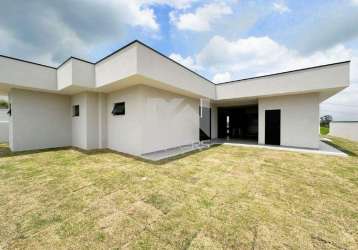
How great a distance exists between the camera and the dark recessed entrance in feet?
41.1

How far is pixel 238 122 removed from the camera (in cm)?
1372

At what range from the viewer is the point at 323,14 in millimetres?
5426

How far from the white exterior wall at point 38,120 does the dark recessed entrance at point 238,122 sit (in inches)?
424

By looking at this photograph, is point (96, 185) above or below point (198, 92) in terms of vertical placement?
below

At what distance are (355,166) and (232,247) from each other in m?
5.99

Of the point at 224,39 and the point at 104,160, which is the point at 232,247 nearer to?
the point at 104,160

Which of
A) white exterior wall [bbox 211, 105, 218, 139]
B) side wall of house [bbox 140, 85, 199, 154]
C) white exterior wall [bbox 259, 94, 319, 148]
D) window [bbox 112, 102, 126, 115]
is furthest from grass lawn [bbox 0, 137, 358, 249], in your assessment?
white exterior wall [bbox 211, 105, 218, 139]

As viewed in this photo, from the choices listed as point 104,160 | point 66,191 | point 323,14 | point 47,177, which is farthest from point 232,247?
point 323,14

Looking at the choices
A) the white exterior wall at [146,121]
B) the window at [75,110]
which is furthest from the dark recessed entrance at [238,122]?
the window at [75,110]

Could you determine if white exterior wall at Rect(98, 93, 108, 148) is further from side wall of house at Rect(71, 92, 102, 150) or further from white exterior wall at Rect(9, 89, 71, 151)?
white exterior wall at Rect(9, 89, 71, 151)

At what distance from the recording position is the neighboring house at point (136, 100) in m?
5.82

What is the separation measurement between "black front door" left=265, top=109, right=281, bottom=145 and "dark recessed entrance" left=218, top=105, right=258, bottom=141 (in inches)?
152

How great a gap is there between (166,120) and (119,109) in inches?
87.2

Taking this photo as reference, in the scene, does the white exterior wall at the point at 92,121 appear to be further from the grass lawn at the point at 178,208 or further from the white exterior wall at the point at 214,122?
the white exterior wall at the point at 214,122
